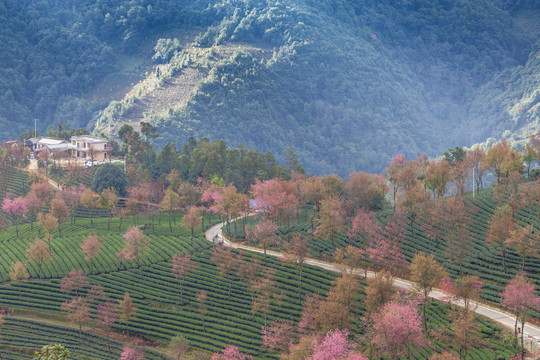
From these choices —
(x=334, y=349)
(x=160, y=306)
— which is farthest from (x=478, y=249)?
(x=160, y=306)

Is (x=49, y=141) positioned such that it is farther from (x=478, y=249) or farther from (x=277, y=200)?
(x=478, y=249)

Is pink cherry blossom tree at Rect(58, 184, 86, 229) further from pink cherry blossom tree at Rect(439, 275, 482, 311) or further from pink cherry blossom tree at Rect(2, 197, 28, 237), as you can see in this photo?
pink cherry blossom tree at Rect(439, 275, 482, 311)

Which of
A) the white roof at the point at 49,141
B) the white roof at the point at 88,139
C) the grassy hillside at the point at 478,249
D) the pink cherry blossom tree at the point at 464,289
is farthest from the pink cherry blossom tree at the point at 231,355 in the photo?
the white roof at the point at 49,141

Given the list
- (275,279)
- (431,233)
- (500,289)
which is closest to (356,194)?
(431,233)

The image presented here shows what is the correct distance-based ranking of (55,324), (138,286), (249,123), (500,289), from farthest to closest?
(249,123) → (138,286) → (55,324) → (500,289)

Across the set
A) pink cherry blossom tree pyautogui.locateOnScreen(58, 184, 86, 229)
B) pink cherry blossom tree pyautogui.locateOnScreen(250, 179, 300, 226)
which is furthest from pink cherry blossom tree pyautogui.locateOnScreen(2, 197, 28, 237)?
pink cherry blossom tree pyautogui.locateOnScreen(250, 179, 300, 226)

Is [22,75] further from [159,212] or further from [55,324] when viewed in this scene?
[55,324]
